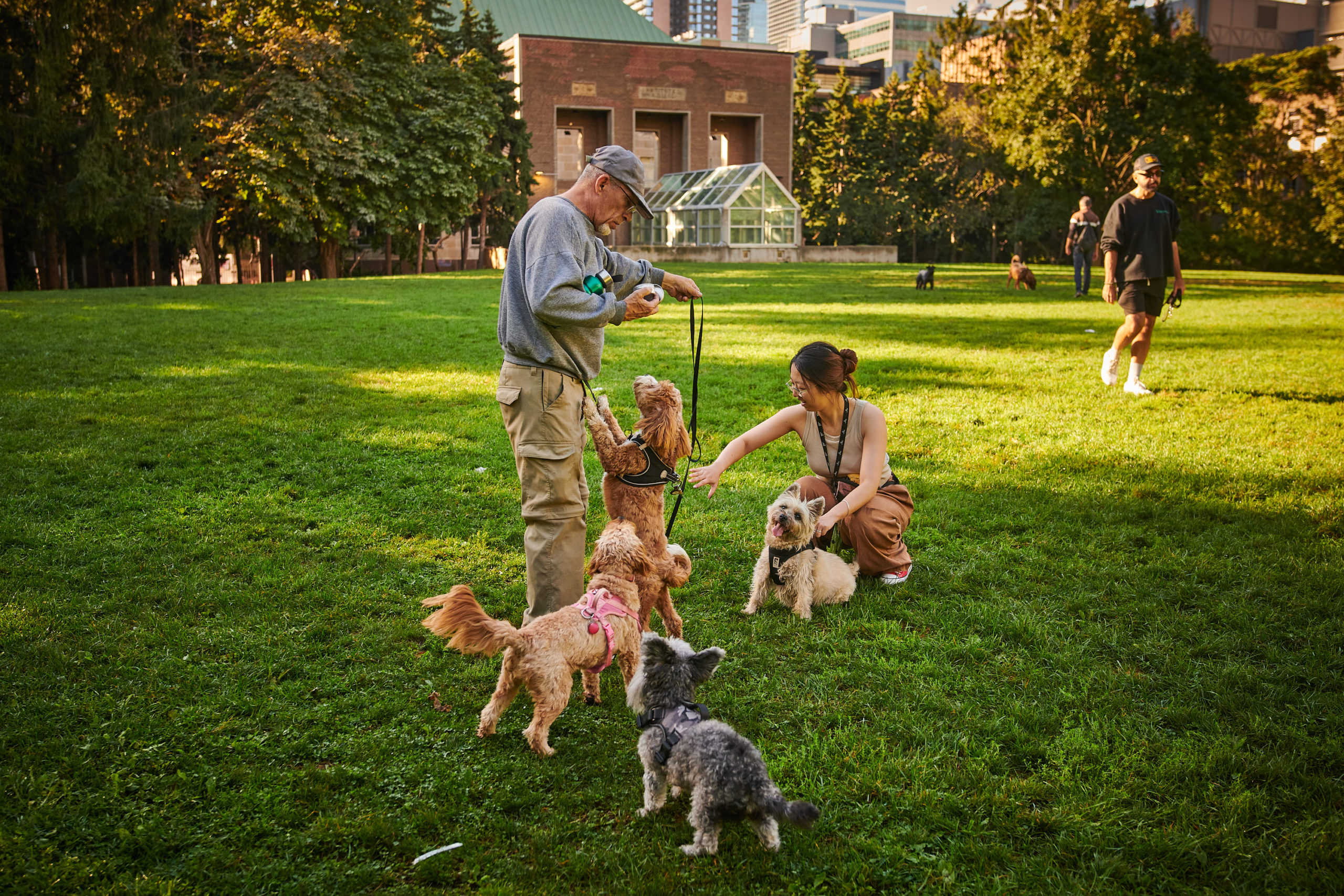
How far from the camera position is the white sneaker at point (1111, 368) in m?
10.9

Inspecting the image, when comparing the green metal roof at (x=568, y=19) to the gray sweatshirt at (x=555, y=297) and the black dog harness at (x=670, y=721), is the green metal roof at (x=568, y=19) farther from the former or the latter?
the black dog harness at (x=670, y=721)

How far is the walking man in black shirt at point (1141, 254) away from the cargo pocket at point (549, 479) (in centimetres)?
843

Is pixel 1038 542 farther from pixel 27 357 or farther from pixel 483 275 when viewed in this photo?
pixel 483 275

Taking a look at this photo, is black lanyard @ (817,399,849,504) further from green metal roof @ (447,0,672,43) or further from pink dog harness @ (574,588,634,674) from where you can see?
green metal roof @ (447,0,672,43)

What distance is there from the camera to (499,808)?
3281 millimetres

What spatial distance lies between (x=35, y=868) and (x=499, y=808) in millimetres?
1522

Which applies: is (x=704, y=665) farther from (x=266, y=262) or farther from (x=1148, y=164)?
(x=266, y=262)

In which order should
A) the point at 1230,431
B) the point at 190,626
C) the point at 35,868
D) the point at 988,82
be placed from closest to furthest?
1. the point at 35,868
2. the point at 190,626
3. the point at 1230,431
4. the point at 988,82

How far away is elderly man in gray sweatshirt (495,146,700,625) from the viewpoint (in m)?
3.71

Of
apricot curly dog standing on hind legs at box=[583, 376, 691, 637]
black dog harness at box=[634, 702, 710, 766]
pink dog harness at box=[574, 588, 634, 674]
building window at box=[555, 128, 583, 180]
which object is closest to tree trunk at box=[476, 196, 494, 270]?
building window at box=[555, 128, 583, 180]

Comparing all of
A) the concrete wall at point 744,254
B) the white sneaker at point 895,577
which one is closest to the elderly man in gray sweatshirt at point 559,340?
the white sneaker at point 895,577

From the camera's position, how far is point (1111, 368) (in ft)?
35.8

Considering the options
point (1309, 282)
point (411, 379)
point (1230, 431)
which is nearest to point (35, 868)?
point (411, 379)

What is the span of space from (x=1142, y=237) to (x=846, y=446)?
22.9ft
